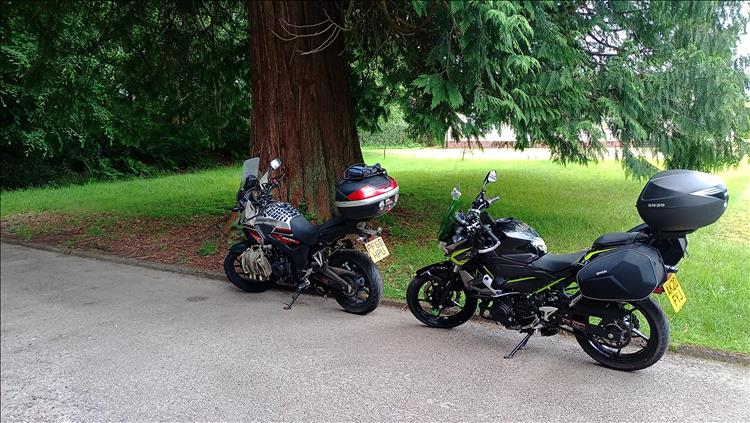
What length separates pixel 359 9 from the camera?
689 centimetres

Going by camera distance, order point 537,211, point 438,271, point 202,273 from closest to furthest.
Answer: point 438,271 < point 202,273 < point 537,211

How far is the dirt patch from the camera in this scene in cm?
749

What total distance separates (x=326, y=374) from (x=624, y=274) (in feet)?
6.96

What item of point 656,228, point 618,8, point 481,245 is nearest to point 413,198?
point 618,8

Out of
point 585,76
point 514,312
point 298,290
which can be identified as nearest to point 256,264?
point 298,290

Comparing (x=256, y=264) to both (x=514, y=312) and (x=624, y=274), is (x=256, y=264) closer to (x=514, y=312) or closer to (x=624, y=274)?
(x=514, y=312)

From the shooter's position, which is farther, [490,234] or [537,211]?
[537,211]

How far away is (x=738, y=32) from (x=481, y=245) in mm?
4235

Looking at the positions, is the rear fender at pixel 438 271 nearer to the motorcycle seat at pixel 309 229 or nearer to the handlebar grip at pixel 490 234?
the handlebar grip at pixel 490 234

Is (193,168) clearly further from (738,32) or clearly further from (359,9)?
(738,32)

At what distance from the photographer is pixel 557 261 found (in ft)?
12.9

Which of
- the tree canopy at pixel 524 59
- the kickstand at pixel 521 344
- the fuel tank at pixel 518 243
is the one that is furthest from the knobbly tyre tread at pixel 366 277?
the tree canopy at pixel 524 59

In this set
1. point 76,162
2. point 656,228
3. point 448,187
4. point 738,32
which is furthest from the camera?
point 76,162

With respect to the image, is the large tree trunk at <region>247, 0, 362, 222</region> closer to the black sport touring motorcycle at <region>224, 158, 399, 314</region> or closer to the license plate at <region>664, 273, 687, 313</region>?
the black sport touring motorcycle at <region>224, 158, 399, 314</region>
